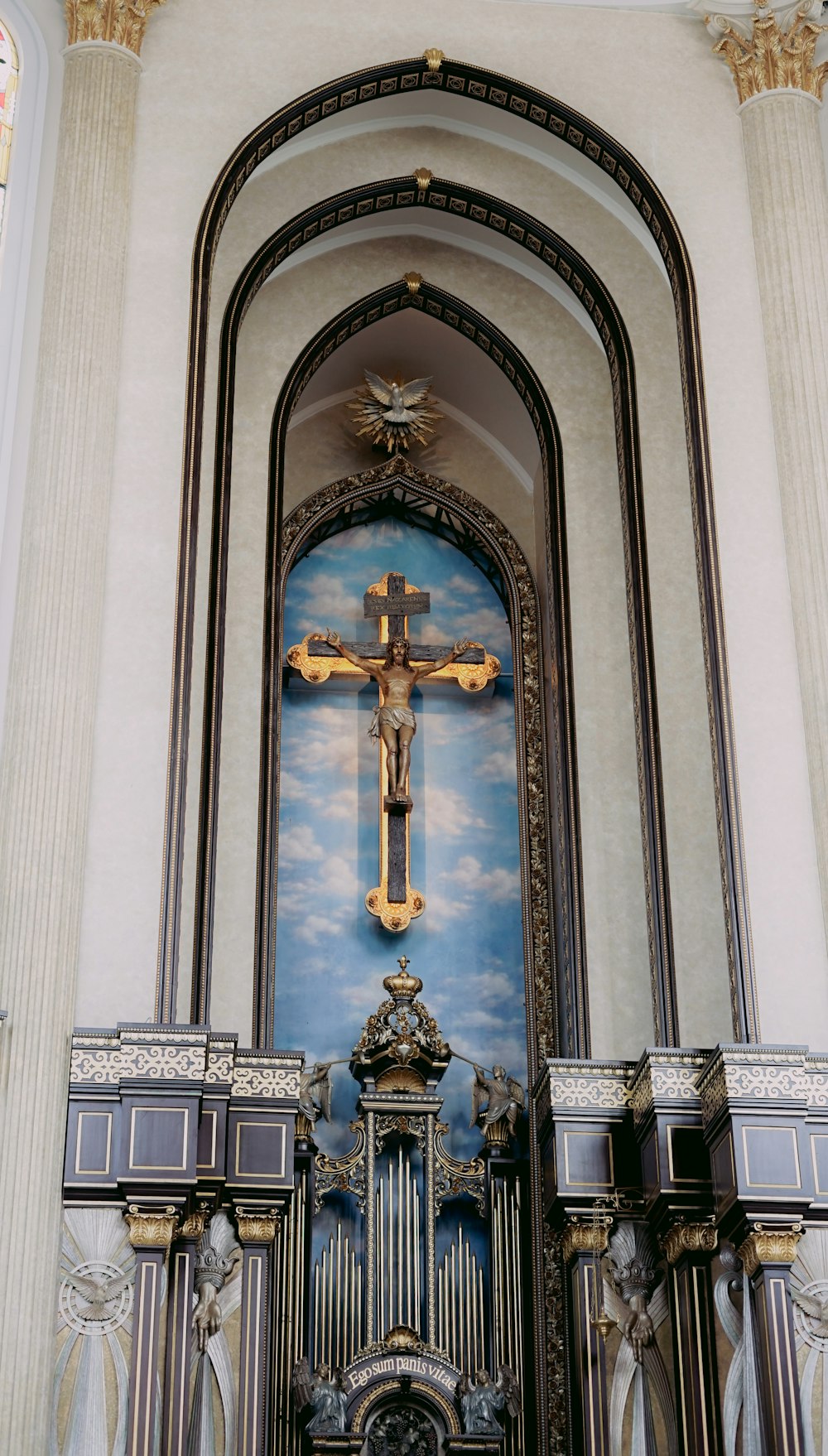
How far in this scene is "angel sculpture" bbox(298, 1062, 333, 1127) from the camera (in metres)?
12.5

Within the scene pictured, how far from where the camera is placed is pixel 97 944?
10.4 m

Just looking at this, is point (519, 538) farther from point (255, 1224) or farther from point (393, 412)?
point (255, 1224)

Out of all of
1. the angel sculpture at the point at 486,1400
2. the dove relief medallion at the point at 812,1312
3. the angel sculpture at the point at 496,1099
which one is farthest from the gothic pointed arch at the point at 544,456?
the angel sculpture at the point at 486,1400

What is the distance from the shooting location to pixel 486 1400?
38.6 feet

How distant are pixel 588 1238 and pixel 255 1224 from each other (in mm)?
1884

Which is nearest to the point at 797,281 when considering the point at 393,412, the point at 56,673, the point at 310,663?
the point at 393,412

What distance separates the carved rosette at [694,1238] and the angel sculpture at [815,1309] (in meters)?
0.72

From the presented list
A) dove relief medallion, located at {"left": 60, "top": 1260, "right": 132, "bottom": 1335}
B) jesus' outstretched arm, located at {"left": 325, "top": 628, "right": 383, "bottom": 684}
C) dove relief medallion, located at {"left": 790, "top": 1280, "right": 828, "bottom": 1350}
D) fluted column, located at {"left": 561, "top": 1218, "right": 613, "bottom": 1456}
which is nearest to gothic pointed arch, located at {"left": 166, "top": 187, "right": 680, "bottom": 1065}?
fluted column, located at {"left": 561, "top": 1218, "right": 613, "bottom": 1456}

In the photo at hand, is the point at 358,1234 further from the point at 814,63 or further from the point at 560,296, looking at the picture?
the point at 814,63

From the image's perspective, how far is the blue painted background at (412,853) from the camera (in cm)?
1334

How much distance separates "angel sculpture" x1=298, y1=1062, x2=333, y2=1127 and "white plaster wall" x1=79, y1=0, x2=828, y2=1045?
2475 mm

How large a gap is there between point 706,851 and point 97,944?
376cm

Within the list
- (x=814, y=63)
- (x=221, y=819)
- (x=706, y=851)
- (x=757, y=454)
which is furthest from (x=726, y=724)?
(x=814, y=63)

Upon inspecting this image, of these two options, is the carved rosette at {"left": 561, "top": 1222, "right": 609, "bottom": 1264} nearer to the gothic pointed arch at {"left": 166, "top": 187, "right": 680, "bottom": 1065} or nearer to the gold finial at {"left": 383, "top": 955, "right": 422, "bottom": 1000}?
the gothic pointed arch at {"left": 166, "top": 187, "right": 680, "bottom": 1065}
